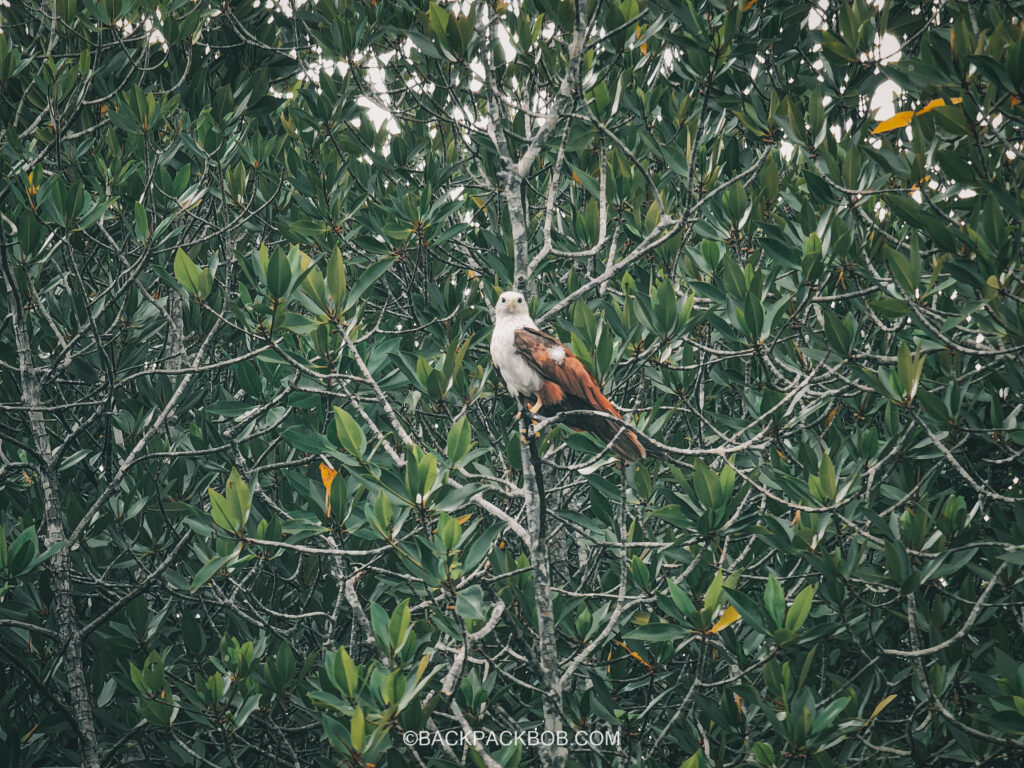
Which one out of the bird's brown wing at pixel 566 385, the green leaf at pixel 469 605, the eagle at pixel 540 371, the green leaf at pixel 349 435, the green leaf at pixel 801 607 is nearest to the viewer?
the green leaf at pixel 469 605

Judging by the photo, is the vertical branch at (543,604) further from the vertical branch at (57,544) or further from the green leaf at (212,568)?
the vertical branch at (57,544)

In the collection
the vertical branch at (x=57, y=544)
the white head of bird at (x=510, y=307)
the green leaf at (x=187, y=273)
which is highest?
the green leaf at (x=187, y=273)

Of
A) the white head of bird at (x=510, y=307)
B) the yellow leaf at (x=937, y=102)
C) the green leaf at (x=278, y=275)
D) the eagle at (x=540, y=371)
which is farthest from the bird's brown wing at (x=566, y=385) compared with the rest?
the yellow leaf at (x=937, y=102)

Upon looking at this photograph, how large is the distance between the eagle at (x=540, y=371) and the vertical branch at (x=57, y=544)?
2947 millimetres

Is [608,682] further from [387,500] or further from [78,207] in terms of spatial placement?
[78,207]

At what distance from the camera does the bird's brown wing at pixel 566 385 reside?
544 cm

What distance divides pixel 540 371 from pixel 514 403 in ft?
3.29

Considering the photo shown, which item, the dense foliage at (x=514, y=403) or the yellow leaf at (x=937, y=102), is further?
the yellow leaf at (x=937, y=102)

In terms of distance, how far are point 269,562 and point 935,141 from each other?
16.5 feet

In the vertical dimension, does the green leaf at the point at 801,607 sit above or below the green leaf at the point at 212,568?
below

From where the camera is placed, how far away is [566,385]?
18.8 ft

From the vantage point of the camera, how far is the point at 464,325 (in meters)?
6.44

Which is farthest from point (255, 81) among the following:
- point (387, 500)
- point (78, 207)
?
point (387, 500)

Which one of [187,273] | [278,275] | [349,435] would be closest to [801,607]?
[349,435]
